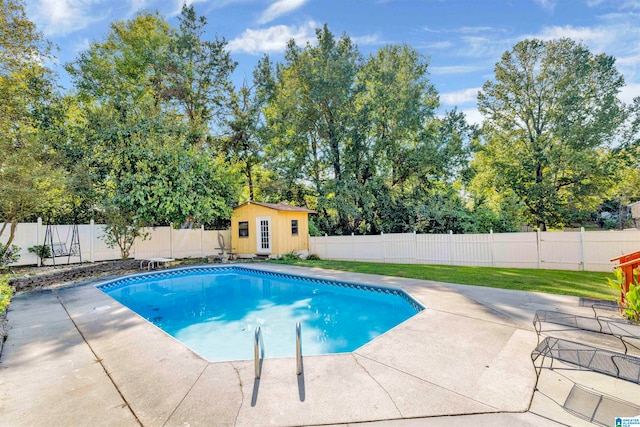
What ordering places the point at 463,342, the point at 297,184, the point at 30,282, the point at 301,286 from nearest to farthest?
1. the point at 463,342
2. the point at 30,282
3. the point at 301,286
4. the point at 297,184

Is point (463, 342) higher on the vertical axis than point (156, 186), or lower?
lower

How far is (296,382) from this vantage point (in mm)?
2961

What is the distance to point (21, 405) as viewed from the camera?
262 centimetres

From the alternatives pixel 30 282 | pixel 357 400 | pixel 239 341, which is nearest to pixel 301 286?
pixel 239 341

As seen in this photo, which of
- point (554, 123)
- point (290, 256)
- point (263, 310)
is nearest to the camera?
point (263, 310)

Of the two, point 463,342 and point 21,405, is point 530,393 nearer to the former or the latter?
point 463,342

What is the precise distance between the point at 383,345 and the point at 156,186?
415 inches

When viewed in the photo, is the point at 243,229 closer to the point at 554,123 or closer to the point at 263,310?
the point at 263,310

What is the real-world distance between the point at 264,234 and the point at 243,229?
1553mm

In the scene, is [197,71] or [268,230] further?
[197,71]

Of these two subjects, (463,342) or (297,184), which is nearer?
(463,342)

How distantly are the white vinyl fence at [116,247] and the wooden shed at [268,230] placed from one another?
5.52ft

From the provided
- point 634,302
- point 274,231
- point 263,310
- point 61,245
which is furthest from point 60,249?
point 634,302

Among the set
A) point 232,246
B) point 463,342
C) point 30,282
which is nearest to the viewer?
point 463,342
